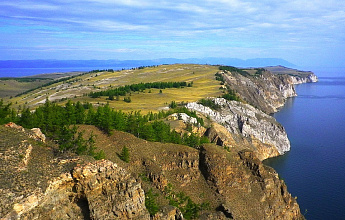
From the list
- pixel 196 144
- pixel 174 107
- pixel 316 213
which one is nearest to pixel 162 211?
pixel 196 144

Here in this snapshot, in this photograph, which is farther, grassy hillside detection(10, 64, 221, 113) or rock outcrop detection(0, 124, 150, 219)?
grassy hillside detection(10, 64, 221, 113)

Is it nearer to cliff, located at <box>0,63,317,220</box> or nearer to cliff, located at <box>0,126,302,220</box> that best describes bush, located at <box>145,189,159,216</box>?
cliff, located at <box>0,63,317,220</box>

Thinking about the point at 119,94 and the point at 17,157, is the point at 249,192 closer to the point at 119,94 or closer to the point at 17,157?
the point at 17,157

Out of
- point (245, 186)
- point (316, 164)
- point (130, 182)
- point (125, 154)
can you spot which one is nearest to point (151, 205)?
point (130, 182)

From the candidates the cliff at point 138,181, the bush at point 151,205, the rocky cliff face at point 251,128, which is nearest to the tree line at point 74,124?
the cliff at point 138,181

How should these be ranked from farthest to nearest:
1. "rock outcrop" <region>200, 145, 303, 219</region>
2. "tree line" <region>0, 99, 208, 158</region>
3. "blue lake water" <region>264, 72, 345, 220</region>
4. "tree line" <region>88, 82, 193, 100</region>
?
1. "tree line" <region>88, 82, 193, 100</region>
2. "blue lake water" <region>264, 72, 345, 220</region>
3. "rock outcrop" <region>200, 145, 303, 219</region>
4. "tree line" <region>0, 99, 208, 158</region>

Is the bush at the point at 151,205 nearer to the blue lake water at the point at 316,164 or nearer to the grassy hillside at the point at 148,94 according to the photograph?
the blue lake water at the point at 316,164

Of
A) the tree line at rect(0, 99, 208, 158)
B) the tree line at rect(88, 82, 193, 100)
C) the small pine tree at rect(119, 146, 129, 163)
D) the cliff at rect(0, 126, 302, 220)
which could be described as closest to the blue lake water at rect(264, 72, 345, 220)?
the cliff at rect(0, 126, 302, 220)
